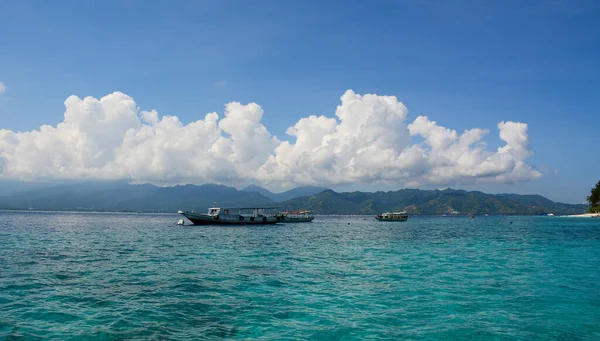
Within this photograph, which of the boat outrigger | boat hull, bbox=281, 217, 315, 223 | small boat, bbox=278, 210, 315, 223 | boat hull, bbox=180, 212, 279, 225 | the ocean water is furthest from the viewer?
boat hull, bbox=281, 217, 315, 223

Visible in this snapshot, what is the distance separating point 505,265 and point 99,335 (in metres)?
37.7

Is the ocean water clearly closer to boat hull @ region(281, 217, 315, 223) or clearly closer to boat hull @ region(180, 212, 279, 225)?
boat hull @ region(180, 212, 279, 225)

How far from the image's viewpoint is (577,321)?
770 inches

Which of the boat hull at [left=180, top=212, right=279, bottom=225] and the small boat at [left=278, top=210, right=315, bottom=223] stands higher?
the boat hull at [left=180, top=212, right=279, bottom=225]

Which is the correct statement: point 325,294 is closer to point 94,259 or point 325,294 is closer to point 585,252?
point 94,259

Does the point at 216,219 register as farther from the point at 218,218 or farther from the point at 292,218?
the point at 292,218

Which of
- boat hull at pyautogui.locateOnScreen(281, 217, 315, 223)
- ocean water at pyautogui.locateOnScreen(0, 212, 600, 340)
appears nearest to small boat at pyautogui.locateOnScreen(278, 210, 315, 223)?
boat hull at pyautogui.locateOnScreen(281, 217, 315, 223)

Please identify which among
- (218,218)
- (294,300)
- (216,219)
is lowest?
(216,219)

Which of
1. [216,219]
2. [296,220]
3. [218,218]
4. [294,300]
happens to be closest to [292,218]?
[296,220]

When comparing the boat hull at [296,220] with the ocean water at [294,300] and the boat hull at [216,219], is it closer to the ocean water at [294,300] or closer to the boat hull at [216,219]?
the boat hull at [216,219]

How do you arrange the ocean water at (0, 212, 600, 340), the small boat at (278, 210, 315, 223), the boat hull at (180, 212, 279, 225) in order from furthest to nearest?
the small boat at (278, 210, 315, 223) → the boat hull at (180, 212, 279, 225) → the ocean water at (0, 212, 600, 340)

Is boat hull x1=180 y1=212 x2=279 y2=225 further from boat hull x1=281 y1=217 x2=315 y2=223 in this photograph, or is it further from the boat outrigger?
boat hull x1=281 y1=217 x2=315 y2=223

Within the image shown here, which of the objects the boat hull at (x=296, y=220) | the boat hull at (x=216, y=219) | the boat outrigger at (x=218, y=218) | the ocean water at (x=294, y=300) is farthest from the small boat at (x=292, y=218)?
the ocean water at (x=294, y=300)

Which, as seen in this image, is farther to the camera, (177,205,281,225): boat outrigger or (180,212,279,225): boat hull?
(177,205,281,225): boat outrigger
